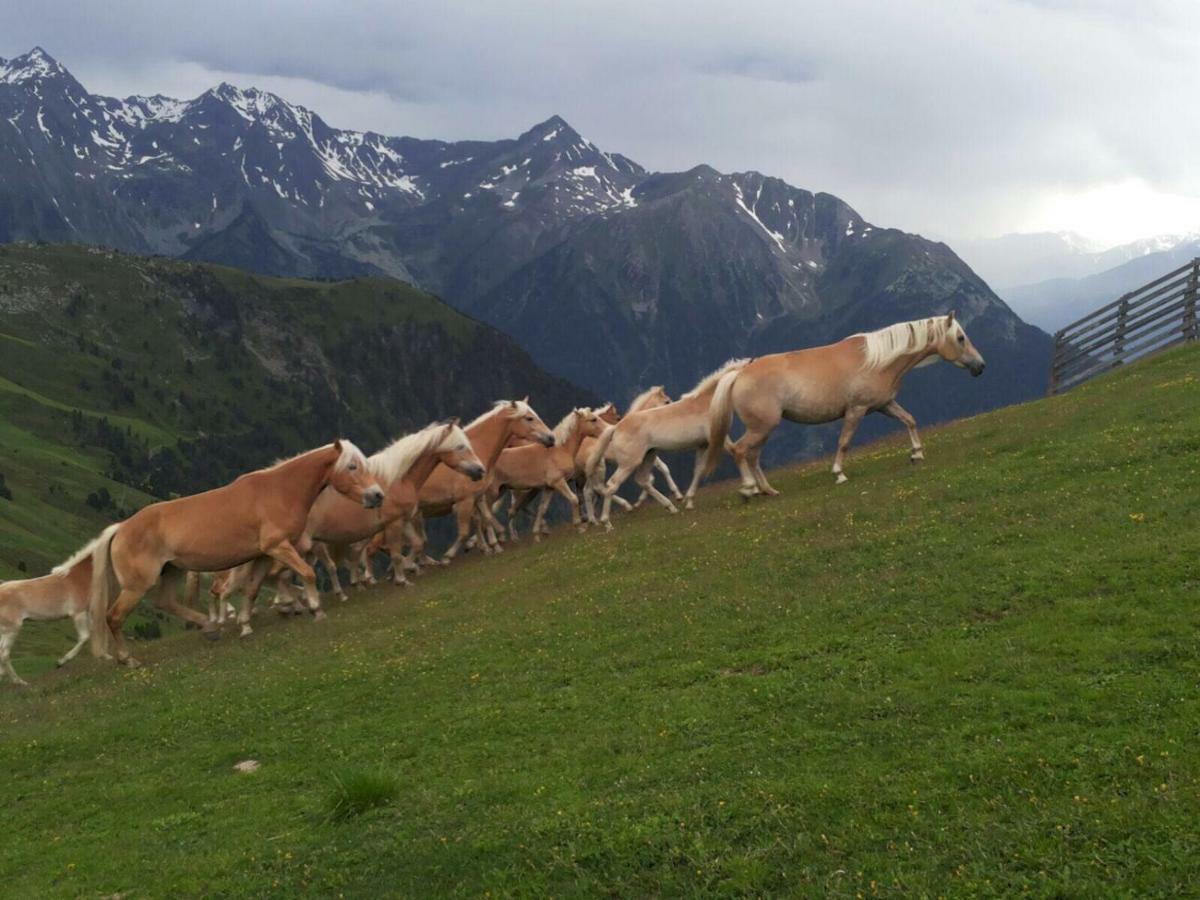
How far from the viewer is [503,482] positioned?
3070cm

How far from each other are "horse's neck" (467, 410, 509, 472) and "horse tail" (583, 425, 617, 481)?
270cm

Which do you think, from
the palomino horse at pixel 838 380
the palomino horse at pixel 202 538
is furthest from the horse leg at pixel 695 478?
the palomino horse at pixel 202 538

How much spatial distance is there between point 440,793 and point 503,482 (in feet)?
65.6

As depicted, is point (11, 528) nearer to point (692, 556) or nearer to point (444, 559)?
point (444, 559)

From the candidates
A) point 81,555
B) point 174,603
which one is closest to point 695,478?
point 174,603

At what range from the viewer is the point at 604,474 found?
29.9m

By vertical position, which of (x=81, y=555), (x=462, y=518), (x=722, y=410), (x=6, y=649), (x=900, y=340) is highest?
(x=900, y=340)

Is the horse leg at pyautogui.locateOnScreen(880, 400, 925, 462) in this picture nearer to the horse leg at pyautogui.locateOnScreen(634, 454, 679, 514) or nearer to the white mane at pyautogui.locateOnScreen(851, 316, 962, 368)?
the white mane at pyautogui.locateOnScreen(851, 316, 962, 368)

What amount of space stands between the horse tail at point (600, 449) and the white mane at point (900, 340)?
7.66 m

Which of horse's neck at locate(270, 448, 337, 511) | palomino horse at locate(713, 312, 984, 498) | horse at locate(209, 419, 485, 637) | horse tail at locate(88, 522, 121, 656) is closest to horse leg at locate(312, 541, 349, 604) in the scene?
horse at locate(209, 419, 485, 637)

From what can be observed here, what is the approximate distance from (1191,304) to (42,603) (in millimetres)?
42005

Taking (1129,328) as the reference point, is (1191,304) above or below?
above

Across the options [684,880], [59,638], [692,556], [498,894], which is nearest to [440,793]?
[498,894]

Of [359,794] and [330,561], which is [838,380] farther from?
[359,794]
